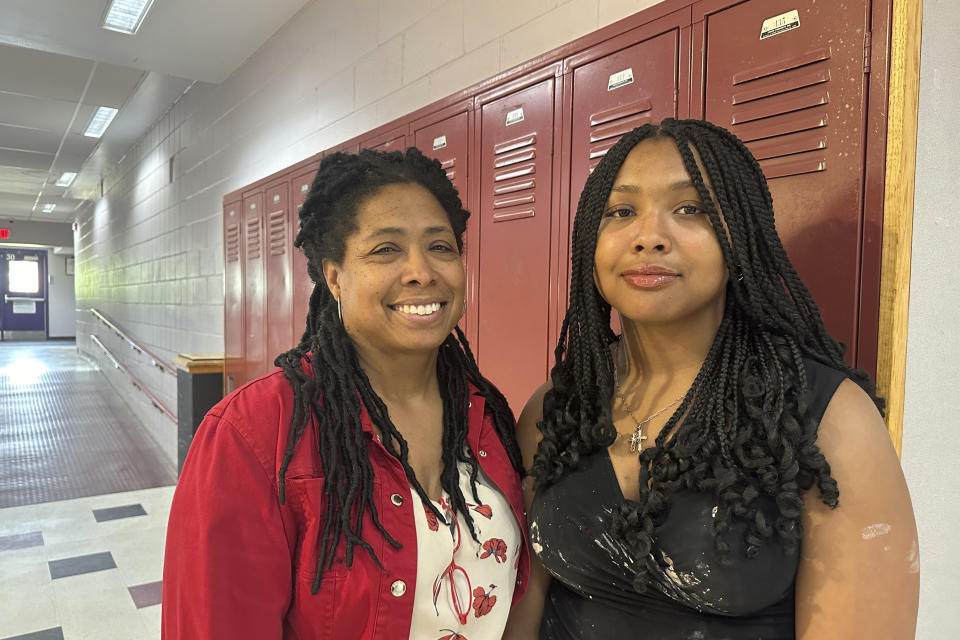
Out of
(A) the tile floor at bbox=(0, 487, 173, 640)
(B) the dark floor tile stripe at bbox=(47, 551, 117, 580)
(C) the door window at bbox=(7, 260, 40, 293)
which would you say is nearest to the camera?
(A) the tile floor at bbox=(0, 487, 173, 640)

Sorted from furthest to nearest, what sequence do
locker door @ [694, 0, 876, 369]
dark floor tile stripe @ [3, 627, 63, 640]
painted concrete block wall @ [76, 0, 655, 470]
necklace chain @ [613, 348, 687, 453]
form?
1. dark floor tile stripe @ [3, 627, 63, 640]
2. painted concrete block wall @ [76, 0, 655, 470]
3. locker door @ [694, 0, 876, 369]
4. necklace chain @ [613, 348, 687, 453]

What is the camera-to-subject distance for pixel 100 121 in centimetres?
658

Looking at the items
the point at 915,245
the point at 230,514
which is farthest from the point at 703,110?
the point at 230,514

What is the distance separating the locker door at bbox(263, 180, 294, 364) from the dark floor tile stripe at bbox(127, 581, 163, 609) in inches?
45.7

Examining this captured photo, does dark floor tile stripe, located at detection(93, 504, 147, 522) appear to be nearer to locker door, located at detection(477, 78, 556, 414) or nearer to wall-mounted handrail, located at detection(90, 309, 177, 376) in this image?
wall-mounted handrail, located at detection(90, 309, 177, 376)

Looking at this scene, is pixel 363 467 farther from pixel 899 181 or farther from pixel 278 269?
pixel 278 269

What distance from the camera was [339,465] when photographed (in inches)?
39.9

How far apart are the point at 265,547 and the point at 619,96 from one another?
4.25 feet

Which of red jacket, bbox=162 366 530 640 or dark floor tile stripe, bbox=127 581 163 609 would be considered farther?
dark floor tile stripe, bbox=127 581 163 609

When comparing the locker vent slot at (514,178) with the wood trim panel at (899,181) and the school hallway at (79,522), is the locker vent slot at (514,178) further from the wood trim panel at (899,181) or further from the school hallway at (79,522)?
the school hallway at (79,522)

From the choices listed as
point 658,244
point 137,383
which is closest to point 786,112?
point 658,244

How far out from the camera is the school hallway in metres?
2.85

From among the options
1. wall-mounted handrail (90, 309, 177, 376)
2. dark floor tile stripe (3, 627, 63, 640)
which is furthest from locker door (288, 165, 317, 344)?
wall-mounted handrail (90, 309, 177, 376)

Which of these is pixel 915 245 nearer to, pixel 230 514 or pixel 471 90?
pixel 230 514
